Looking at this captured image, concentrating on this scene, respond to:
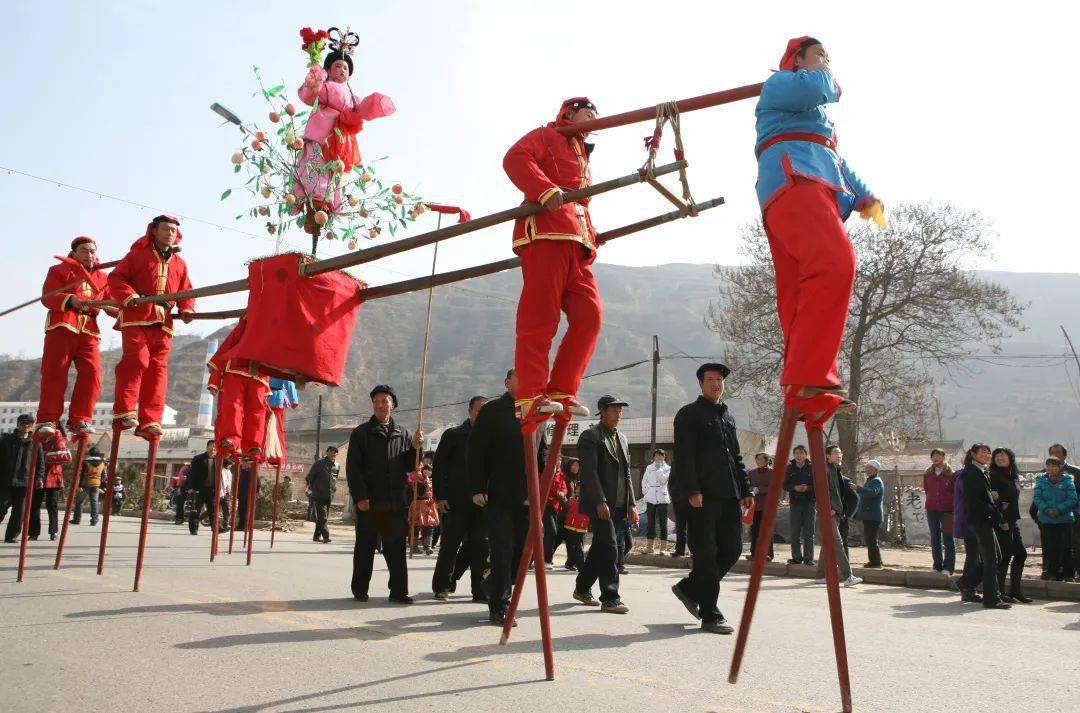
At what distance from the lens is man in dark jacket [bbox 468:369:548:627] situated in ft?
22.5

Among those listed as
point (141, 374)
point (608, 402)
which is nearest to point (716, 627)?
point (608, 402)

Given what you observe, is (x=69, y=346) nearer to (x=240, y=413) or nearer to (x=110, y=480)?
(x=110, y=480)

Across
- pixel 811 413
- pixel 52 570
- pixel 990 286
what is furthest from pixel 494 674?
pixel 990 286

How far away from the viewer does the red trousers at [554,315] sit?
461cm

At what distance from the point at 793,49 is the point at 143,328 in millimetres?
6166

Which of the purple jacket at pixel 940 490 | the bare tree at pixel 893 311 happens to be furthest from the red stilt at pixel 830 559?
the bare tree at pixel 893 311

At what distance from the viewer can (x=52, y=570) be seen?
8453 mm

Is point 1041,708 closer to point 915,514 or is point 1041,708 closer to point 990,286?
point 915,514

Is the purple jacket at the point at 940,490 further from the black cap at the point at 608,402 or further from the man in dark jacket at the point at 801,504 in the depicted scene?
the black cap at the point at 608,402

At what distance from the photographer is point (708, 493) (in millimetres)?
6855

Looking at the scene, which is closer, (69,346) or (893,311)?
(69,346)

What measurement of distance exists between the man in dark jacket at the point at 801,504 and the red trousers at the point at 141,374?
9.11 m

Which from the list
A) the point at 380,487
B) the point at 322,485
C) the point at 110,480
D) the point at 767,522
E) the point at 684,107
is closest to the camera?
the point at 767,522

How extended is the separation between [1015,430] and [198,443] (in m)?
156
